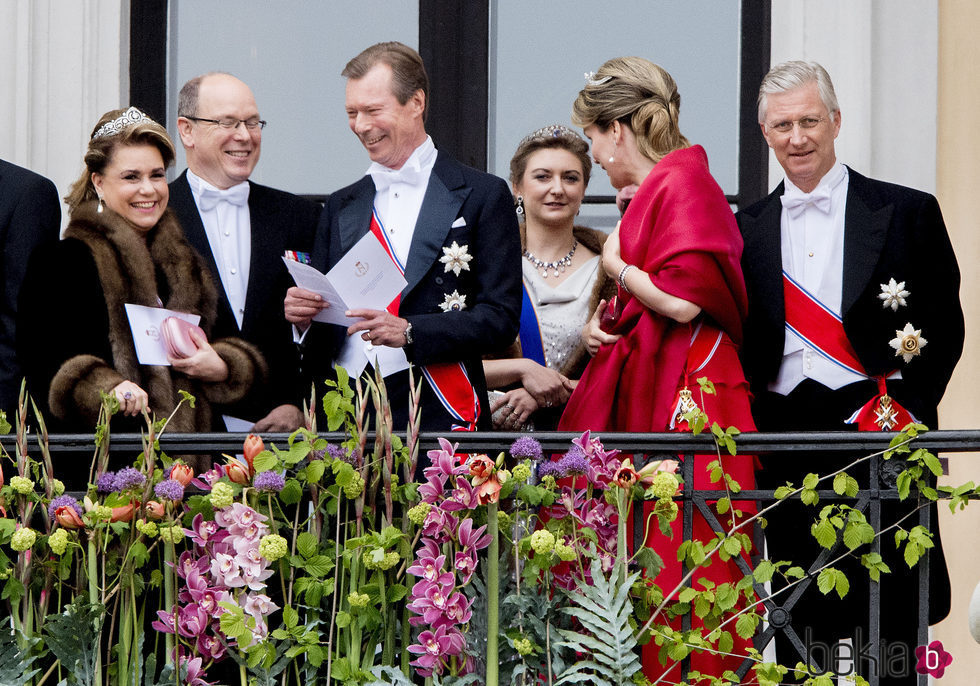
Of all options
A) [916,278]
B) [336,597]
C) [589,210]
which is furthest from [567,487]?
[589,210]

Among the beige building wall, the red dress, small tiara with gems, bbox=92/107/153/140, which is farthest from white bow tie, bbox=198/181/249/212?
the beige building wall

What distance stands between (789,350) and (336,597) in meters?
1.51

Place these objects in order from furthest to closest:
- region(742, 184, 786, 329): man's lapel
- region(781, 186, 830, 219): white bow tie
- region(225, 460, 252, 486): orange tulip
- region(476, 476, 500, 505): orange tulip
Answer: region(781, 186, 830, 219): white bow tie, region(742, 184, 786, 329): man's lapel, region(225, 460, 252, 486): orange tulip, region(476, 476, 500, 505): orange tulip

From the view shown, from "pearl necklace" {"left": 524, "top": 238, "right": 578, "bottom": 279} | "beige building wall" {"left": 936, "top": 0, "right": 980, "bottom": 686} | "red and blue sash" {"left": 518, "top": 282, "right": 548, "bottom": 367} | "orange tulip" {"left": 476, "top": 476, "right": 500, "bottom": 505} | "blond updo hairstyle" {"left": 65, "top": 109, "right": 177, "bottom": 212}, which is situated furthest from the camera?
A: "beige building wall" {"left": 936, "top": 0, "right": 980, "bottom": 686}

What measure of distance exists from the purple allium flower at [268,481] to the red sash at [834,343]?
1.57m

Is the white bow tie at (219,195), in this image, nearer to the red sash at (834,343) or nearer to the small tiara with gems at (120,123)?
the small tiara with gems at (120,123)

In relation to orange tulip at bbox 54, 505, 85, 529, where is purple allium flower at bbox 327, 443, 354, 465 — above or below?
above

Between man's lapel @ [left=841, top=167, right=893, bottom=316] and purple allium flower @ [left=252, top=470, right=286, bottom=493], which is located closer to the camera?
purple allium flower @ [left=252, top=470, right=286, bottom=493]

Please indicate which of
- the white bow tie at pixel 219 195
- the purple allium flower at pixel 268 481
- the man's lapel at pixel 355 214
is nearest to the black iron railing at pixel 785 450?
the purple allium flower at pixel 268 481

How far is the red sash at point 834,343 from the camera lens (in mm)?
3932

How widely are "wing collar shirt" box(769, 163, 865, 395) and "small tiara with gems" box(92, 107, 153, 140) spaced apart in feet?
6.25

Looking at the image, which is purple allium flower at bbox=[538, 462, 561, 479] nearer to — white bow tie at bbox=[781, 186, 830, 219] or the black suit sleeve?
white bow tie at bbox=[781, 186, 830, 219]

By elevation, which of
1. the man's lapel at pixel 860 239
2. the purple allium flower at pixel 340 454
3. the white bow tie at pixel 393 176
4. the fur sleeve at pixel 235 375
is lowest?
the purple allium flower at pixel 340 454

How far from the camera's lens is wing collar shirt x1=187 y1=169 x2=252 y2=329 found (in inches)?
175
